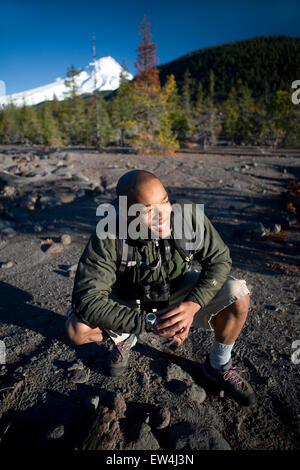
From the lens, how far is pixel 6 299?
3.17 meters

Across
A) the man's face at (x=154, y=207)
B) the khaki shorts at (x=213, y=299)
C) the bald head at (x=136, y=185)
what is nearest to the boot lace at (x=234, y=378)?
the khaki shorts at (x=213, y=299)

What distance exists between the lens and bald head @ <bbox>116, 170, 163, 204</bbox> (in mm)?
1827

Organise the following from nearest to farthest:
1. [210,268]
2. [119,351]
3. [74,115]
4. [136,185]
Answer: [136,185], [210,268], [119,351], [74,115]

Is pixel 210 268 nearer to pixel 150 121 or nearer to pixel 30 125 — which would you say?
pixel 150 121

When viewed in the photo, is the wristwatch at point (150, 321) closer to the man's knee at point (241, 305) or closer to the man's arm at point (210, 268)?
the man's arm at point (210, 268)

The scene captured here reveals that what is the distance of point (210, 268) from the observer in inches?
76.6

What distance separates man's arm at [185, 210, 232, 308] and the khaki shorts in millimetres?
55

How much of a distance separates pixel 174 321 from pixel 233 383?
0.75 meters

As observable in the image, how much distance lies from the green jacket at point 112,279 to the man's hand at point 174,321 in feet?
0.33

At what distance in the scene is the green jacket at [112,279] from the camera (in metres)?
1.70

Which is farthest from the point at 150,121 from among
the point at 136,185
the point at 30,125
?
the point at 30,125

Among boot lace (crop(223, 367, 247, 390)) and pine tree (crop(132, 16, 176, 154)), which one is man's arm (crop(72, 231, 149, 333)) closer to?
boot lace (crop(223, 367, 247, 390))

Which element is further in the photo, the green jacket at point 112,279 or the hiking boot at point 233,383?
the hiking boot at point 233,383

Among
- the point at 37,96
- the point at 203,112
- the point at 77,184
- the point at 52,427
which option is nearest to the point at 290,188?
the point at 77,184
